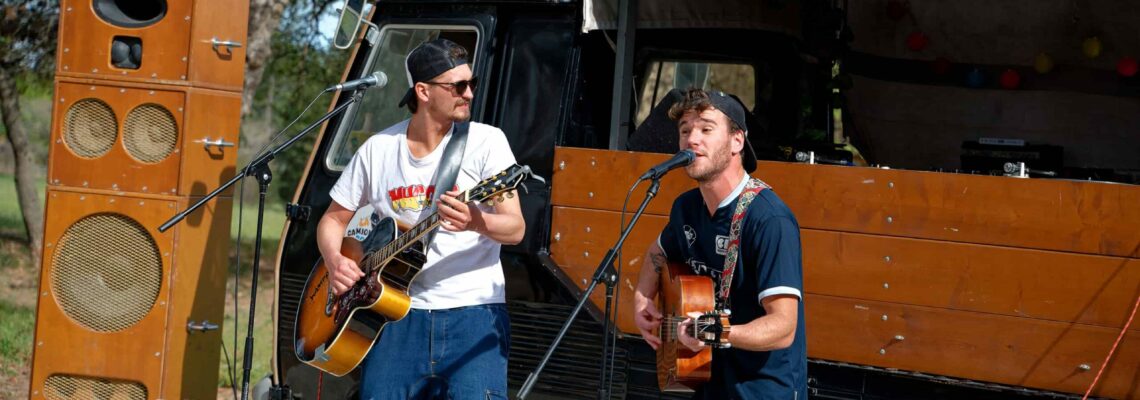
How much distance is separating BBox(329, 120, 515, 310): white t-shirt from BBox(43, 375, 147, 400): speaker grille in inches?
68.2

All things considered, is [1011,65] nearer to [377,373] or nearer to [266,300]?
[377,373]

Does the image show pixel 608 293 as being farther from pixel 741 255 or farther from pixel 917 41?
pixel 917 41

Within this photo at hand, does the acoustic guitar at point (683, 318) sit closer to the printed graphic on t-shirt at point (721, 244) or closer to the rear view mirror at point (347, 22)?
the printed graphic on t-shirt at point (721, 244)

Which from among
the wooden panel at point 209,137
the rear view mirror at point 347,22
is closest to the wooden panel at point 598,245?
the rear view mirror at point 347,22

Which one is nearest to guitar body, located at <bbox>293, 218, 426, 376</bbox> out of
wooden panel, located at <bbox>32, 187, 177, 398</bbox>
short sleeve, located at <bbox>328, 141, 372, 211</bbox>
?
short sleeve, located at <bbox>328, 141, 372, 211</bbox>

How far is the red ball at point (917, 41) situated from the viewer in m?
6.18

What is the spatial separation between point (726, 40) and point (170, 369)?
3.00 m

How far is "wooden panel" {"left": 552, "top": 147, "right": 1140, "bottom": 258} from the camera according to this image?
12.1ft

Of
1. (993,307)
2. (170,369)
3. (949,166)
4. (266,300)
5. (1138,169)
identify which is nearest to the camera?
(993,307)

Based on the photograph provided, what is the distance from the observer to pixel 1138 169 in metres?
5.77

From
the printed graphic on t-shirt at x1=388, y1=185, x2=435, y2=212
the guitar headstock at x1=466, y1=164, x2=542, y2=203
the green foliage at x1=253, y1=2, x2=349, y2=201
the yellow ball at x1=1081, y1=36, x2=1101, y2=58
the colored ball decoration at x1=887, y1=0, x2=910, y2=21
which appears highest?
the green foliage at x1=253, y1=2, x2=349, y2=201

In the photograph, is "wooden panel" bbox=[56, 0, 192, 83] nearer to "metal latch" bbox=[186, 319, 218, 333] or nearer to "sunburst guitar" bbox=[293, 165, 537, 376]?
"metal latch" bbox=[186, 319, 218, 333]

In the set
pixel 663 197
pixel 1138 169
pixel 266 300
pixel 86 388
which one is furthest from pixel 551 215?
pixel 266 300

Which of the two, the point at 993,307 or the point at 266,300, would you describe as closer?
the point at 993,307
